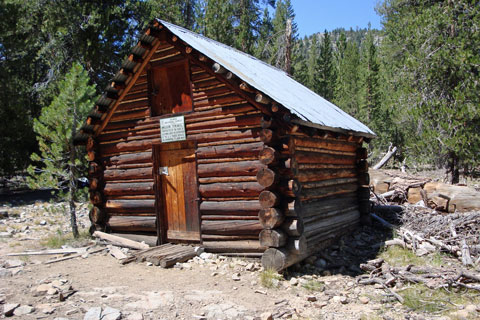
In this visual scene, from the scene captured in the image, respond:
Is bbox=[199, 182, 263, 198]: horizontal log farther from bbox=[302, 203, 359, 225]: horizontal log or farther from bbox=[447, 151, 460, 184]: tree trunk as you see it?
bbox=[447, 151, 460, 184]: tree trunk

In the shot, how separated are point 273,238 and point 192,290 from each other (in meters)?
1.74

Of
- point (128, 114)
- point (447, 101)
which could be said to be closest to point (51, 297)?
point (128, 114)

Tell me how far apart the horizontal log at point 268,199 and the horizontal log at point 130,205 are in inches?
128

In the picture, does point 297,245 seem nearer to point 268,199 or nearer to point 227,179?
point 268,199

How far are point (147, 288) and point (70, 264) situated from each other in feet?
8.57

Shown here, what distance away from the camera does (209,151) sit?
8.05 meters

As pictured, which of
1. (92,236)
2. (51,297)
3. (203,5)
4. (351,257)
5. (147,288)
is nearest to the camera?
(51,297)

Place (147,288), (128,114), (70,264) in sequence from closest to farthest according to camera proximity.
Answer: (147,288) → (70,264) → (128,114)

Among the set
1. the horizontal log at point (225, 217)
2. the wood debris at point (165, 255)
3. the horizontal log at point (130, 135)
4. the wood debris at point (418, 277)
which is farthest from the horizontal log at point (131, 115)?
the wood debris at point (418, 277)

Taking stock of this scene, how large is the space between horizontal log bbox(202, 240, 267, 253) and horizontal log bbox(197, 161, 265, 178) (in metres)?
1.43

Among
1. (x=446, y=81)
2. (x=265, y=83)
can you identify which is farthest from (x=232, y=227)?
(x=446, y=81)

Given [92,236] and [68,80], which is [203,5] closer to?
[68,80]

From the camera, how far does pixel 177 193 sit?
879cm

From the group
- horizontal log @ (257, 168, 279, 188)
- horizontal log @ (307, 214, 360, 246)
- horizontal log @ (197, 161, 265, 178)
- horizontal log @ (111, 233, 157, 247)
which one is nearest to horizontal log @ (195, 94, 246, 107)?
horizontal log @ (197, 161, 265, 178)
